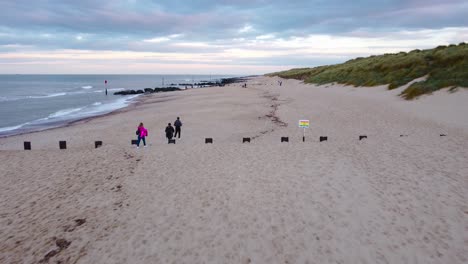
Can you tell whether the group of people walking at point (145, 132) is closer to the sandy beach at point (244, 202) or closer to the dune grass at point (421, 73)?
the sandy beach at point (244, 202)

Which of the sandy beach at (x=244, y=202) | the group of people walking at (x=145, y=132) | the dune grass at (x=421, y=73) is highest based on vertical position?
the dune grass at (x=421, y=73)

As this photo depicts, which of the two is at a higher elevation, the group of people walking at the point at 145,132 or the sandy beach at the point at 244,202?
the group of people walking at the point at 145,132

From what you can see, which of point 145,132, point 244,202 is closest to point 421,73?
point 145,132

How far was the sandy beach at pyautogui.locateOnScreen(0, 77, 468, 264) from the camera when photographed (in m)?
6.54

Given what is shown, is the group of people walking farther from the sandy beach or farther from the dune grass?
the dune grass

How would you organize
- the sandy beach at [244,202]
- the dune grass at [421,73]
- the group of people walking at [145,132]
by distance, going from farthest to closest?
the dune grass at [421,73] < the group of people walking at [145,132] < the sandy beach at [244,202]

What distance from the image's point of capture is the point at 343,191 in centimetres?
912

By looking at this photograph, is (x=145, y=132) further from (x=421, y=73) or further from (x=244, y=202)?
(x=421, y=73)

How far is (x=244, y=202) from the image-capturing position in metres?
8.65

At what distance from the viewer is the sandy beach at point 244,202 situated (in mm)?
6539

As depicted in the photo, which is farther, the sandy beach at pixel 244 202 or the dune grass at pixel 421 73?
the dune grass at pixel 421 73

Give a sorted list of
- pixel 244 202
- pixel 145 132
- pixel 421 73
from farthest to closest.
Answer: pixel 421 73
pixel 145 132
pixel 244 202

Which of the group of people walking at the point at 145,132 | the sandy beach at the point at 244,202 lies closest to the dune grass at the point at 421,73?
the sandy beach at the point at 244,202

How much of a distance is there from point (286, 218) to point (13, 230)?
23.3 ft
